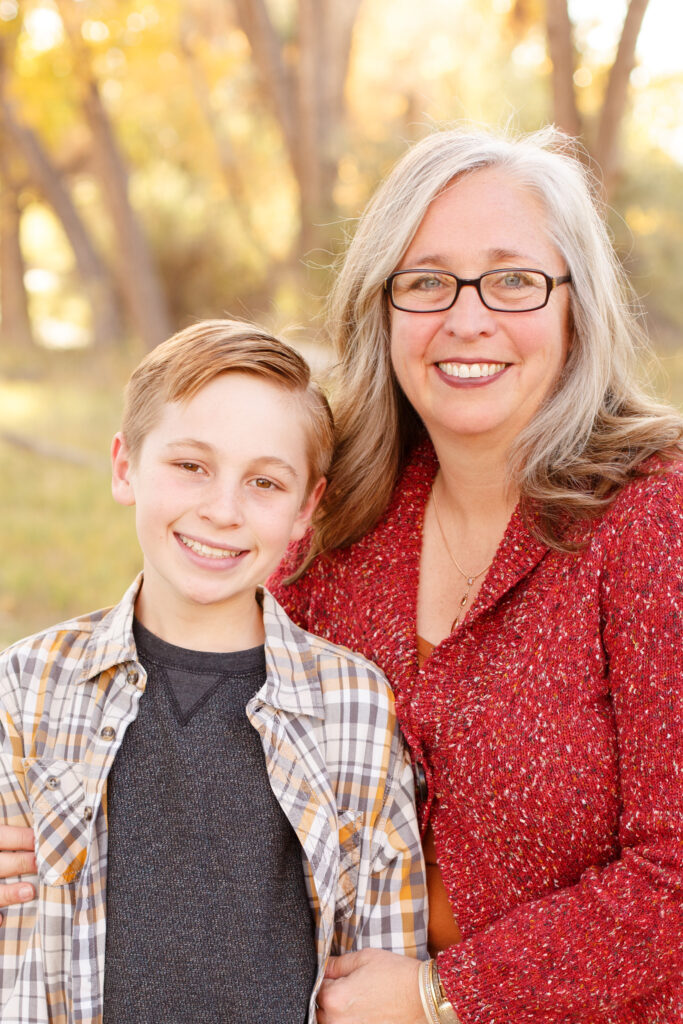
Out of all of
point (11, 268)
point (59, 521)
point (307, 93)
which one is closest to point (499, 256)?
point (59, 521)

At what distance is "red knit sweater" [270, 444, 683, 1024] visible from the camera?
70.8 inches

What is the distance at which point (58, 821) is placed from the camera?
1950mm

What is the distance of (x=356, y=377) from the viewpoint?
257 cm

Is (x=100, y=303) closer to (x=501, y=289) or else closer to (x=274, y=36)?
(x=274, y=36)

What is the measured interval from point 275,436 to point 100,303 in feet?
35.3

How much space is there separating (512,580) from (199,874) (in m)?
0.83

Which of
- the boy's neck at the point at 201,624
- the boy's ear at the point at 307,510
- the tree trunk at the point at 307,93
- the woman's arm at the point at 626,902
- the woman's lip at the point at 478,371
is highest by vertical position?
the tree trunk at the point at 307,93

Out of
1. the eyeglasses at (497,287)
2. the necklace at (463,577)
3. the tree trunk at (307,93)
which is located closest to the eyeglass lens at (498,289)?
the eyeglasses at (497,287)

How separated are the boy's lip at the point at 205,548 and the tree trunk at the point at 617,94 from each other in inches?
159

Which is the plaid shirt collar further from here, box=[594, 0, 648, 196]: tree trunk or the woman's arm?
box=[594, 0, 648, 196]: tree trunk

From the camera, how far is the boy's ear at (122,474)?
84.2 inches

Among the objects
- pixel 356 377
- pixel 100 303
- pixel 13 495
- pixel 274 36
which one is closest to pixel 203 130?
pixel 100 303

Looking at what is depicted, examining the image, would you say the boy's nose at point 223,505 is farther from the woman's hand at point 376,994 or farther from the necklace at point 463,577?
the woman's hand at point 376,994

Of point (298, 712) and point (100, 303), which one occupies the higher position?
point (100, 303)
